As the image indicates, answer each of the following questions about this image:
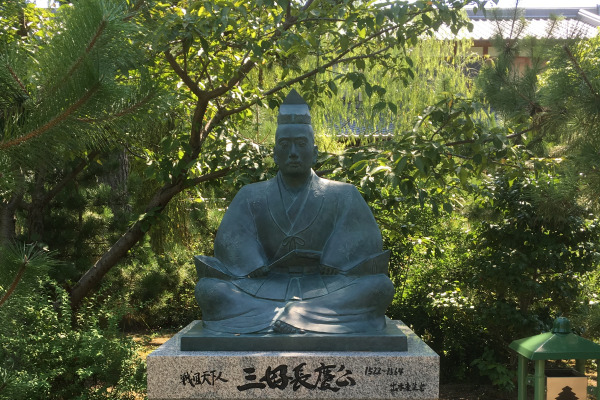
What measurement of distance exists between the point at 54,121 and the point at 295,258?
2.01 meters

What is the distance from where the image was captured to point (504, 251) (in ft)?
20.3

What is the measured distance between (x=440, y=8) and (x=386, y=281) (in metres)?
2.39

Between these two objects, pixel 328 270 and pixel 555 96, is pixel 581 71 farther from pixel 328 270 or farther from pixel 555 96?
pixel 328 270

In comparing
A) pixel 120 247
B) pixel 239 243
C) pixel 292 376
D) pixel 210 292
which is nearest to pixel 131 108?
pixel 210 292

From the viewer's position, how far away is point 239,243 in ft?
13.5

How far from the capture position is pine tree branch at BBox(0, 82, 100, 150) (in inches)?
98.7

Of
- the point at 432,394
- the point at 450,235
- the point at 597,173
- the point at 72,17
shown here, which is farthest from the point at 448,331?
the point at 72,17

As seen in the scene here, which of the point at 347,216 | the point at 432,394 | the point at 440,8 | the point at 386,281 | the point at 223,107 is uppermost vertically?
the point at 440,8

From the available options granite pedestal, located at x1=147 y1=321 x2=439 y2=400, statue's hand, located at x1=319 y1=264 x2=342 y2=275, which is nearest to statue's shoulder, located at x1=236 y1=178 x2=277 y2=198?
statue's hand, located at x1=319 y1=264 x2=342 y2=275

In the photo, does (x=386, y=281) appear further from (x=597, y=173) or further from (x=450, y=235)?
(x=450, y=235)

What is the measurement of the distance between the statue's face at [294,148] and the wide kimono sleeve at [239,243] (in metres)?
0.30

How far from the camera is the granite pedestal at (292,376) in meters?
3.43

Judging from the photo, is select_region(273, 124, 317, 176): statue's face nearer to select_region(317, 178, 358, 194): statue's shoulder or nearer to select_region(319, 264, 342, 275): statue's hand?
select_region(317, 178, 358, 194): statue's shoulder

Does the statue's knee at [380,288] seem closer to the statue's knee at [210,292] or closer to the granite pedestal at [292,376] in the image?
the granite pedestal at [292,376]
